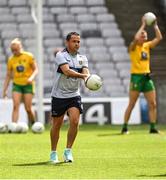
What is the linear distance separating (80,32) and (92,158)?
1995 cm

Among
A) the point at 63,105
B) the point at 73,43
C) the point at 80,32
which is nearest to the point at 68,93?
the point at 63,105

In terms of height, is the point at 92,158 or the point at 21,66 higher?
the point at 21,66

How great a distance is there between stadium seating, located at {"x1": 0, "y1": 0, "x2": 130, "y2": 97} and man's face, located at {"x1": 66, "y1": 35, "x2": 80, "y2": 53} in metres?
16.3

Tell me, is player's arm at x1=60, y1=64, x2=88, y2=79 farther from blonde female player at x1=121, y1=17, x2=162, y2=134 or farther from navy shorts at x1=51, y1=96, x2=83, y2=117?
blonde female player at x1=121, y1=17, x2=162, y2=134

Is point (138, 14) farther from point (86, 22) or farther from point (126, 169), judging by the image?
point (126, 169)

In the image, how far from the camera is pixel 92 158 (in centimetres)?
1214

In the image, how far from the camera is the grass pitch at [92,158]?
31.9 feet

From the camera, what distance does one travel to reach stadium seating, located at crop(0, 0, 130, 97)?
29203mm

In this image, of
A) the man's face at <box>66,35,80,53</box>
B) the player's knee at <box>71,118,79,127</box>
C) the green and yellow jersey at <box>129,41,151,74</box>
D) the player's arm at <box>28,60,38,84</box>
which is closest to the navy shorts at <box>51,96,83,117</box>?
the player's knee at <box>71,118,79,127</box>

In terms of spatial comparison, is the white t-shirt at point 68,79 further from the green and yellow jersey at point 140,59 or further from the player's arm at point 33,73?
the player's arm at point 33,73

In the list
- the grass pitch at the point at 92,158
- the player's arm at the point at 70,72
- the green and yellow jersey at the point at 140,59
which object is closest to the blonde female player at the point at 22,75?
the grass pitch at the point at 92,158

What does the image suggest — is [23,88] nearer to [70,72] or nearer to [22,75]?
[22,75]

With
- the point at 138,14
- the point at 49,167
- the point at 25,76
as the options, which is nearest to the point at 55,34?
the point at 138,14

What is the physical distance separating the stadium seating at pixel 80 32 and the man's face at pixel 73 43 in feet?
53.4
